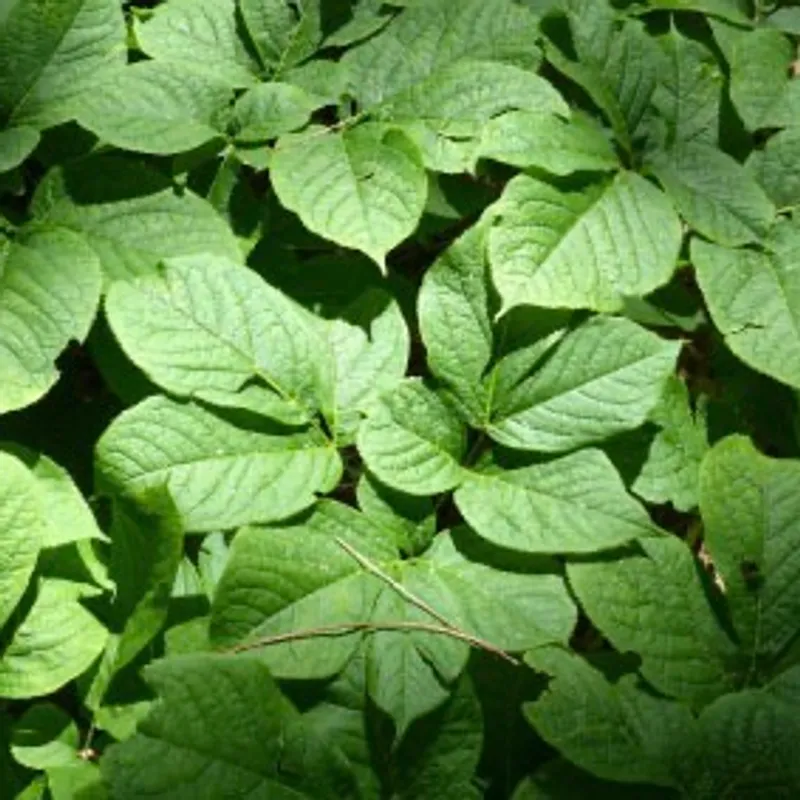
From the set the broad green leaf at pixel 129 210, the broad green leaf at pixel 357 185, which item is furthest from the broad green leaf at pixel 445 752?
the broad green leaf at pixel 129 210

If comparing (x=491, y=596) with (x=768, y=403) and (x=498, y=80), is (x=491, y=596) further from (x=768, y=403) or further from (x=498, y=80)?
(x=498, y=80)

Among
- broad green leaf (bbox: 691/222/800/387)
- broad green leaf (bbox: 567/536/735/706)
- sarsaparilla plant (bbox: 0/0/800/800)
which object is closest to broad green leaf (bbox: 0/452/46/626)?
sarsaparilla plant (bbox: 0/0/800/800)

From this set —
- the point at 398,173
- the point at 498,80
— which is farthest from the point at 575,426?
the point at 498,80

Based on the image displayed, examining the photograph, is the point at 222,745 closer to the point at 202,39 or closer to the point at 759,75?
the point at 202,39

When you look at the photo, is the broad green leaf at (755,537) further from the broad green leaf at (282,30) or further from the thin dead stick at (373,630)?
the broad green leaf at (282,30)

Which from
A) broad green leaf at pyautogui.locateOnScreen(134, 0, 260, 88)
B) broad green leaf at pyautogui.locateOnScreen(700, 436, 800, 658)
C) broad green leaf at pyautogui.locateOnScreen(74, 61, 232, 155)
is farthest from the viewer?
broad green leaf at pyautogui.locateOnScreen(134, 0, 260, 88)

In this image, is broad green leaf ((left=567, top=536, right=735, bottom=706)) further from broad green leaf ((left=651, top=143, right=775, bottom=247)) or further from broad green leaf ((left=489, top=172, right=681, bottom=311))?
broad green leaf ((left=651, top=143, right=775, bottom=247))
